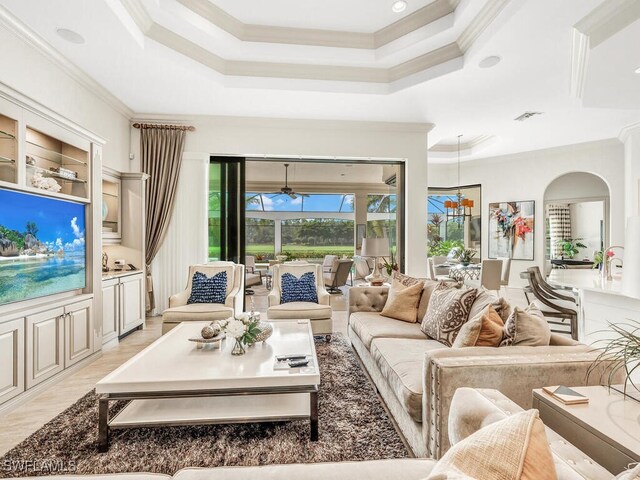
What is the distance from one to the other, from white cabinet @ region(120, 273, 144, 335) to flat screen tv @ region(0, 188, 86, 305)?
0.83 metres

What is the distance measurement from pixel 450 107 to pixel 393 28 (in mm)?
1666

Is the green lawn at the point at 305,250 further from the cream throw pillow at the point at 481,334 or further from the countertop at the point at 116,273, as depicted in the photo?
the cream throw pillow at the point at 481,334

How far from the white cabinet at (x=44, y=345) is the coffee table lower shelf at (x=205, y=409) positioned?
1088 mm

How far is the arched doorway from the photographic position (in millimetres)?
7977

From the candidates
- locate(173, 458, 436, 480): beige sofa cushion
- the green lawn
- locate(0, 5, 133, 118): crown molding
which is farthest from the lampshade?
the green lawn

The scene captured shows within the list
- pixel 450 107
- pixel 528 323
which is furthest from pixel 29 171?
pixel 450 107

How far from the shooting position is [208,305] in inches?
160

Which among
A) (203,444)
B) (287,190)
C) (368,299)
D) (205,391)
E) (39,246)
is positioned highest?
(287,190)

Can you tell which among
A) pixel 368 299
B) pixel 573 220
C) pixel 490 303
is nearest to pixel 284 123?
pixel 368 299

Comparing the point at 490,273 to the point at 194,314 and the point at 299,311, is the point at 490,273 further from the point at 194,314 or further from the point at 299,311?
the point at 194,314

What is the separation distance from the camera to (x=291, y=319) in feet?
12.7

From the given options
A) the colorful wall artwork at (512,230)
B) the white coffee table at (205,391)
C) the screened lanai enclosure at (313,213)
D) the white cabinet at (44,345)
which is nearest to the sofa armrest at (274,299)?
the white coffee table at (205,391)

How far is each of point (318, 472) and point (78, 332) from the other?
3.13 meters

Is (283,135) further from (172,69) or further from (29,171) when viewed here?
(29,171)
